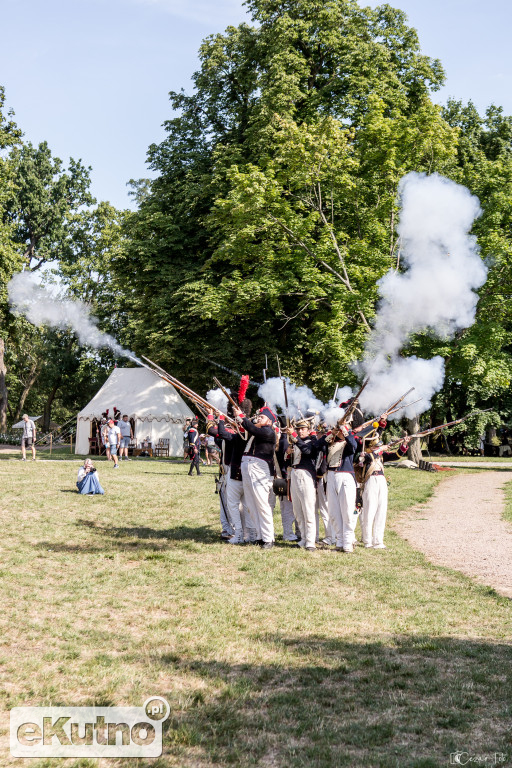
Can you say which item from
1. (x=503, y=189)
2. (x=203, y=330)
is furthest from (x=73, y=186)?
(x=503, y=189)

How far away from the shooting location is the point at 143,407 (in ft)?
120

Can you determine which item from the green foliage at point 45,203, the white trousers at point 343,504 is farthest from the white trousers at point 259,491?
the green foliage at point 45,203

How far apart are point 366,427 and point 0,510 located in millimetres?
7064

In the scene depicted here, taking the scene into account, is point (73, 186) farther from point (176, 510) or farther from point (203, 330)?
point (176, 510)

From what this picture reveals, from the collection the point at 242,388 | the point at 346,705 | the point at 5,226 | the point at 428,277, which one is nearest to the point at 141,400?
the point at 5,226

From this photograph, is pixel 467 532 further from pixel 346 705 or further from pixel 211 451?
pixel 211 451

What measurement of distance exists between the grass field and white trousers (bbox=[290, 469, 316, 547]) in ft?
1.16

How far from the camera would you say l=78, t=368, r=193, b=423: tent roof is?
36.7 m

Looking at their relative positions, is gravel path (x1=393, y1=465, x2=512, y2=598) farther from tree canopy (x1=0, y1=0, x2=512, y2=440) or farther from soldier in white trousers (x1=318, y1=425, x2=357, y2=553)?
tree canopy (x1=0, y1=0, x2=512, y2=440)

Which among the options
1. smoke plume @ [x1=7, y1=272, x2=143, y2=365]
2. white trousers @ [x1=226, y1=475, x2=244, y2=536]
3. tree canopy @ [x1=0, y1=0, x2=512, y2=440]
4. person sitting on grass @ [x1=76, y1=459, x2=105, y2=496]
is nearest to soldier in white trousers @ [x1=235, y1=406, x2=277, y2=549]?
white trousers @ [x1=226, y1=475, x2=244, y2=536]

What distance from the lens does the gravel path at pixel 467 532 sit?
34.4ft

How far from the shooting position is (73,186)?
5134 cm

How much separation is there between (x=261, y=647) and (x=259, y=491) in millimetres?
4953

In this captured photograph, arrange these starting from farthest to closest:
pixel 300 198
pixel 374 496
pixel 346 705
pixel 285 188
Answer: pixel 285 188
pixel 300 198
pixel 374 496
pixel 346 705
